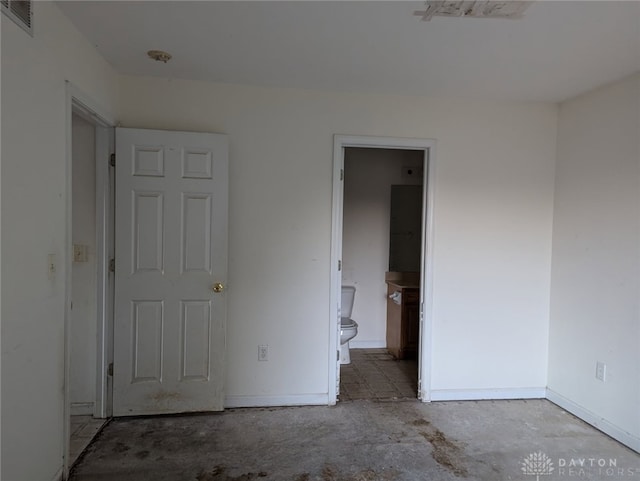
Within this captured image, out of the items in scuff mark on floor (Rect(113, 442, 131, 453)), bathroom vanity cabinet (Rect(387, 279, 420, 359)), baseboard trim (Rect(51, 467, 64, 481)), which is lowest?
scuff mark on floor (Rect(113, 442, 131, 453))

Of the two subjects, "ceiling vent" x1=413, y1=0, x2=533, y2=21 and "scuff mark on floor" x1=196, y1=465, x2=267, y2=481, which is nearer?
"ceiling vent" x1=413, y1=0, x2=533, y2=21

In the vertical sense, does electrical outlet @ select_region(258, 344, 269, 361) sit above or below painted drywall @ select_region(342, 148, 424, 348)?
below

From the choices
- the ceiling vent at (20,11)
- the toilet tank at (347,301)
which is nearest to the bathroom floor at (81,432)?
the ceiling vent at (20,11)

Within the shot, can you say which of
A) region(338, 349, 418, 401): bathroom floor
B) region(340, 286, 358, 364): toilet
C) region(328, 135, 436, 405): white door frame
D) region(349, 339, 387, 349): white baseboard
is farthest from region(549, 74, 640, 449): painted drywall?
region(349, 339, 387, 349): white baseboard

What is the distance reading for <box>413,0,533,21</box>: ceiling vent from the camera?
1724mm

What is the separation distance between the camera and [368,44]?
2.15 metres

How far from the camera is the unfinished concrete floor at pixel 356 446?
7.00 ft

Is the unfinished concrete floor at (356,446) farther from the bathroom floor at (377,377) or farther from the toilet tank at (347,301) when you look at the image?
the toilet tank at (347,301)

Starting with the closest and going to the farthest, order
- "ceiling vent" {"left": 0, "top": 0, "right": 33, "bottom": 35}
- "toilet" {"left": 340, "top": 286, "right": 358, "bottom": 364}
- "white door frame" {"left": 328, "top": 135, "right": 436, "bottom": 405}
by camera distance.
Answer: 1. "ceiling vent" {"left": 0, "top": 0, "right": 33, "bottom": 35}
2. "white door frame" {"left": 328, "top": 135, "right": 436, "bottom": 405}
3. "toilet" {"left": 340, "top": 286, "right": 358, "bottom": 364}

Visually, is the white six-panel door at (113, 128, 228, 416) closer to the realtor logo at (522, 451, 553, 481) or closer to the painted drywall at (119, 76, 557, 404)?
the painted drywall at (119, 76, 557, 404)

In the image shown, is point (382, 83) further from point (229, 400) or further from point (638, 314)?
point (229, 400)

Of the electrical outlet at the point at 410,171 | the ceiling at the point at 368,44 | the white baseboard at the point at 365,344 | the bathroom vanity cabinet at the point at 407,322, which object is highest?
the ceiling at the point at 368,44

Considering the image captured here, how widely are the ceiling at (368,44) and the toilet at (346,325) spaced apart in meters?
2.07

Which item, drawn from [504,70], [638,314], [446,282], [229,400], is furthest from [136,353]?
[638,314]
